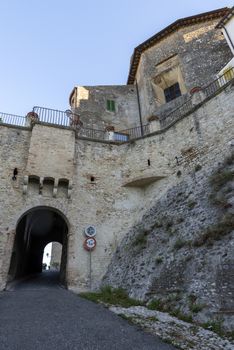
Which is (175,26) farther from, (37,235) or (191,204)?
(37,235)

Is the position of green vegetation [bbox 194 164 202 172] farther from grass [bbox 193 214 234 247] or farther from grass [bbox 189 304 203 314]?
grass [bbox 189 304 203 314]

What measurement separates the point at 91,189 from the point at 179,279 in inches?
285

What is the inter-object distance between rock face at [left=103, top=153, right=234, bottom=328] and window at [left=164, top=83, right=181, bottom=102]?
404 inches

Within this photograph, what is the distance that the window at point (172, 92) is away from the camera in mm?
20109

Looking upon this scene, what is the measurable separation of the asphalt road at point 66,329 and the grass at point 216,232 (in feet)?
11.8

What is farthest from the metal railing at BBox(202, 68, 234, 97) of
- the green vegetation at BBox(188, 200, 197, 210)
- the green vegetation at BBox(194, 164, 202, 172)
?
the green vegetation at BBox(188, 200, 197, 210)

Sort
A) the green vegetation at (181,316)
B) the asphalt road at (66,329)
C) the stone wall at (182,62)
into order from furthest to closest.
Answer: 1. the stone wall at (182,62)
2. the green vegetation at (181,316)
3. the asphalt road at (66,329)

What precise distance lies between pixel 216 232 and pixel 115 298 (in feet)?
14.3

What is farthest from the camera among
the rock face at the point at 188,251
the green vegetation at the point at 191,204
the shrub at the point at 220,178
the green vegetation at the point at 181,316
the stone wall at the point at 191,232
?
the green vegetation at the point at 191,204

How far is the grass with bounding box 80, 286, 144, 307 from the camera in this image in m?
8.34

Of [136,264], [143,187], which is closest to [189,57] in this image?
[143,187]

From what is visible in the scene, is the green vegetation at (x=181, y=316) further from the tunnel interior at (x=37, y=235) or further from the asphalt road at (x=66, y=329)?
the tunnel interior at (x=37, y=235)

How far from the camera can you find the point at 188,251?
8.52 metres

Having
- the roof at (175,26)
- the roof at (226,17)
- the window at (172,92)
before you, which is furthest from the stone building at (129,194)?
the roof at (175,26)
